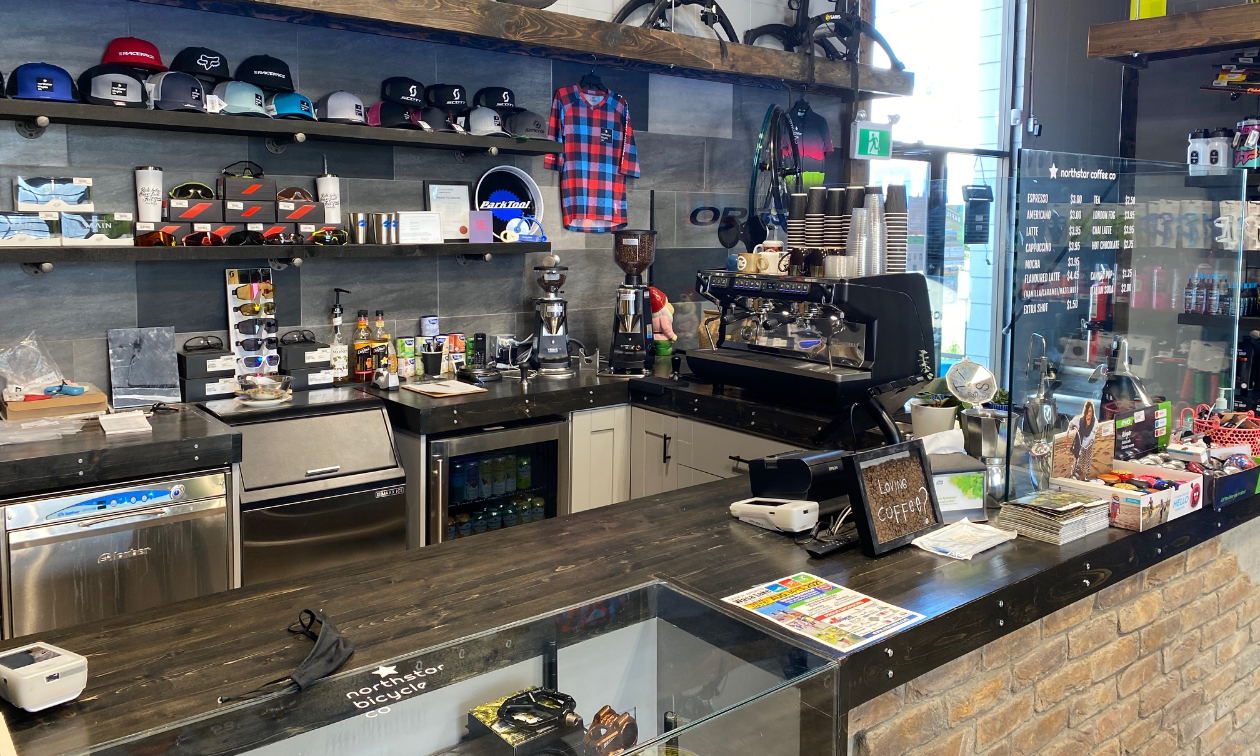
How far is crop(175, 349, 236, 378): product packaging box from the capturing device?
3.73m

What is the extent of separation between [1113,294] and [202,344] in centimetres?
316

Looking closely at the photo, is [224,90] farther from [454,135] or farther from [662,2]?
[662,2]

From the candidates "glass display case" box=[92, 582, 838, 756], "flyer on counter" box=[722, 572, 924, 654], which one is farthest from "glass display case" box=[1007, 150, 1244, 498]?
"glass display case" box=[92, 582, 838, 756]

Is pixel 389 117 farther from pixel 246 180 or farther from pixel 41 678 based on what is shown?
pixel 41 678

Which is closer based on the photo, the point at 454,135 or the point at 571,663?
the point at 571,663

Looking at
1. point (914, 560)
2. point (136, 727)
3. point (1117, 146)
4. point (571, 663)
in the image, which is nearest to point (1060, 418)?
point (914, 560)

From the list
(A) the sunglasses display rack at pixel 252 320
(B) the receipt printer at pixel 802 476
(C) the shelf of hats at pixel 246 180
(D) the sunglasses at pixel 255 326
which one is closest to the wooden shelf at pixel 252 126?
(C) the shelf of hats at pixel 246 180

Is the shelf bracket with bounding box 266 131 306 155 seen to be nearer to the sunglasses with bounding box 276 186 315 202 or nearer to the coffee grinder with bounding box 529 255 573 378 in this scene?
the sunglasses with bounding box 276 186 315 202

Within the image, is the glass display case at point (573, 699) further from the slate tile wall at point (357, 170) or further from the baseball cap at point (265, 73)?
the baseball cap at point (265, 73)

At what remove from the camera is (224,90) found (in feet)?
12.0

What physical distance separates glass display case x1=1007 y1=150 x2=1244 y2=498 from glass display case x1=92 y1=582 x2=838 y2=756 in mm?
956

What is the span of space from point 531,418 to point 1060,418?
2234mm

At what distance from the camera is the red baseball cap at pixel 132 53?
3.44 metres

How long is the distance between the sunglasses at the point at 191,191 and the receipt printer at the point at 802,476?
2.48 metres
